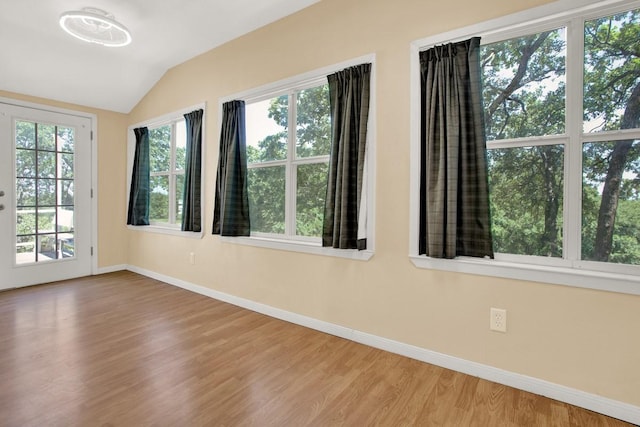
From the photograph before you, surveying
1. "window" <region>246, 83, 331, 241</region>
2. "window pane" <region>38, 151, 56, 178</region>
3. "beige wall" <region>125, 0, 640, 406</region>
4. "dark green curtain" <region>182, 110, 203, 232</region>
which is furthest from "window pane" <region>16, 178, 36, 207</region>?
"window" <region>246, 83, 331, 241</region>

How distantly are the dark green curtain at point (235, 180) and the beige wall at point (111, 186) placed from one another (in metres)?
2.57

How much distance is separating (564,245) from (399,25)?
1848mm

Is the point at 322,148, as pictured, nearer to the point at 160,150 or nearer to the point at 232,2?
the point at 232,2

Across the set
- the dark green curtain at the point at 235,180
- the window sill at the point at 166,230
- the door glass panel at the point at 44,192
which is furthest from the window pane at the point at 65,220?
the dark green curtain at the point at 235,180

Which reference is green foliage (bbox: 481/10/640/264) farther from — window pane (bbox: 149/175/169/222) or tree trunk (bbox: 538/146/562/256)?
window pane (bbox: 149/175/169/222)

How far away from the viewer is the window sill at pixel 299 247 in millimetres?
2469

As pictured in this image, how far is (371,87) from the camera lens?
2391mm

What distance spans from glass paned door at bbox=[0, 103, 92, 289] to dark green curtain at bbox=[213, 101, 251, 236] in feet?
8.53

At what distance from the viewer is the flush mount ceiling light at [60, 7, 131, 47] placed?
252 cm

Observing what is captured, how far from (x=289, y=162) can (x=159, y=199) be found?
98.1 inches

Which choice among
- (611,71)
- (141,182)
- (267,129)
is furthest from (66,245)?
(611,71)

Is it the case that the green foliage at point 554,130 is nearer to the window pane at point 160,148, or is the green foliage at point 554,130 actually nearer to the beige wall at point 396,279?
the beige wall at point 396,279

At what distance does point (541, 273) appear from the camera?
5.89 feet

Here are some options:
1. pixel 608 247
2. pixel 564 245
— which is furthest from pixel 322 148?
pixel 608 247
